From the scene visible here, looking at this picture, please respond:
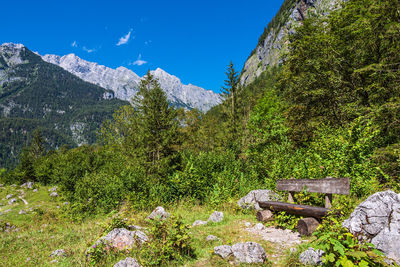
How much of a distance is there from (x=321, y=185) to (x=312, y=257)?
8.59ft

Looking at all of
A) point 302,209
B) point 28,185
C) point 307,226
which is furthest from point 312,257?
point 28,185

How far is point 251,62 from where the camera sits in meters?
162

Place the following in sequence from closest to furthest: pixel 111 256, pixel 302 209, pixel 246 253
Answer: pixel 246 253 → pixel 111 256 → pixel 302 209

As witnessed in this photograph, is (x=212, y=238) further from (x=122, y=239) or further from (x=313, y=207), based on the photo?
(x=313, y=207)

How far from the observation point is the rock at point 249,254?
364 cm

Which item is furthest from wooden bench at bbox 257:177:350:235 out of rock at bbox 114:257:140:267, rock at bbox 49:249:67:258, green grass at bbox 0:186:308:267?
rock at bbox 49:249:67:258

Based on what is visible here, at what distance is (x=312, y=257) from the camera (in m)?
3.23

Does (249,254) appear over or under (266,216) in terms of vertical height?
over

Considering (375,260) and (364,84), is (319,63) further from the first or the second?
(375,260)

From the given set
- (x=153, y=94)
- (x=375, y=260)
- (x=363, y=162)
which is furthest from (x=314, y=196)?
(x=153, y=94)

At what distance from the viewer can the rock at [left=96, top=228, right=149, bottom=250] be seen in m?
4.31

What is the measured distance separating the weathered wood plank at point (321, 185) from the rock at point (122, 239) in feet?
14.8

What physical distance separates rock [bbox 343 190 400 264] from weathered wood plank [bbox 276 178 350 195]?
5.38 ft

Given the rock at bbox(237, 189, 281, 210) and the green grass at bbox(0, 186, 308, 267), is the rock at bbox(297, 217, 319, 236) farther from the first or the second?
the rock at bbox(237, 189, 281, 210)
